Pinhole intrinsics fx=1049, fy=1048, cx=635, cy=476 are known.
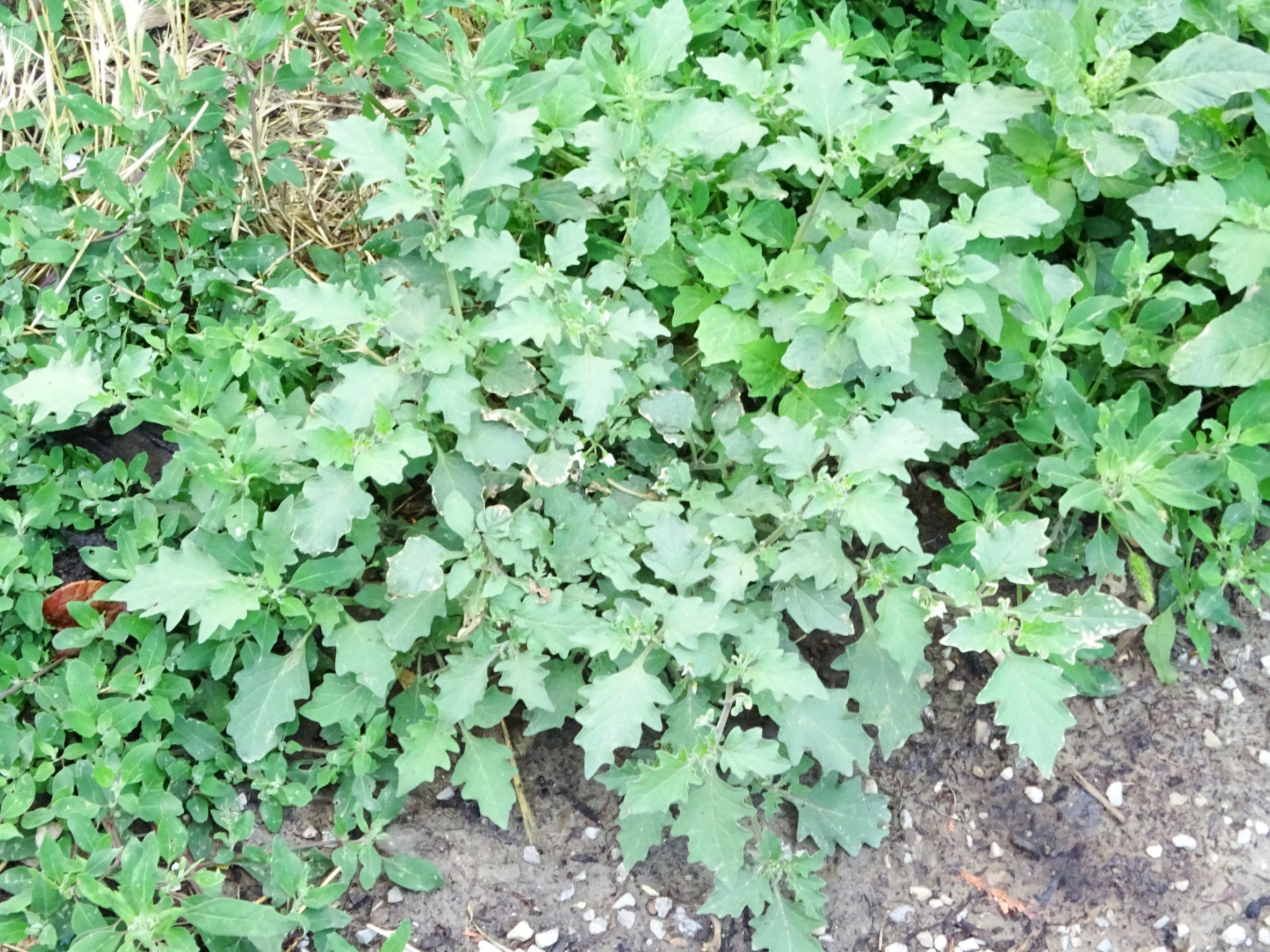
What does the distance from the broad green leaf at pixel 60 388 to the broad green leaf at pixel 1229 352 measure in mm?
2473

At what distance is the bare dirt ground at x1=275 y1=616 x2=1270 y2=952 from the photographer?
245 cm

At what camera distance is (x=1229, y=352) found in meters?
2.50

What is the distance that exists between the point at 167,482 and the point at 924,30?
2.49 m

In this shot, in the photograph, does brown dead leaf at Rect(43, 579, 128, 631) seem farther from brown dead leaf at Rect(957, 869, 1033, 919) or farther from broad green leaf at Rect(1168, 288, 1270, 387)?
broad green leaf at Rect(1168, 288, 1270, 387)

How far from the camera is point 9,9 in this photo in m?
3.41

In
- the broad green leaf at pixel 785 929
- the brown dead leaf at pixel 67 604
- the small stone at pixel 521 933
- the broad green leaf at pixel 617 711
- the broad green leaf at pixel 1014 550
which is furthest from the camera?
the brown dead leaf at pixel 67 604

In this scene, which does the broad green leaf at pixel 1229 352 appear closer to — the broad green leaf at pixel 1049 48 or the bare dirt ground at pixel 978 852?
the broad green leaf at pixel 1049 48

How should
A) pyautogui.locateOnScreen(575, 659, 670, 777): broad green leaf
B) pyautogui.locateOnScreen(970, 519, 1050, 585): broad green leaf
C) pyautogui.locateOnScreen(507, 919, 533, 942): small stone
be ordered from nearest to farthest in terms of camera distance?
pyautogui.locateOnScreen(575, 659, 670, 777): broad green leaf
pyautogui.locateOnScreen(970, 519, 1050, 585): broad green leaf
pyautogui.locateOnScreen(507, 919, 533, 942): small stone

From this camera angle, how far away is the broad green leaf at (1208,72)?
2.37 metres

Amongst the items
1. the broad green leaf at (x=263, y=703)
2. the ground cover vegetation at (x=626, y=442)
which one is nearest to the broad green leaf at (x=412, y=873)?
the ground cover vegetation at (x=626, y=442)

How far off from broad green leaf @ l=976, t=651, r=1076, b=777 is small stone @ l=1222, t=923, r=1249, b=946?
2.72 feet

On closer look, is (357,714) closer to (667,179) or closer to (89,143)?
(667,179)

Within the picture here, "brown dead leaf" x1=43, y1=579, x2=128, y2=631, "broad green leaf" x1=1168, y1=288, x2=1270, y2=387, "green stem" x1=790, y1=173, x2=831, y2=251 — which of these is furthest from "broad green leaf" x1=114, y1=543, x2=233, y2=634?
"broad green leaf" x1=1168, y1=288, x2=1270, y2=387

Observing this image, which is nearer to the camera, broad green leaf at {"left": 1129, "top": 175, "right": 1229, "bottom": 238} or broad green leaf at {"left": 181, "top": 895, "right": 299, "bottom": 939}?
broad green leaf at {"left": 181, "top": 895, "right": 299, "bottom": 939}
